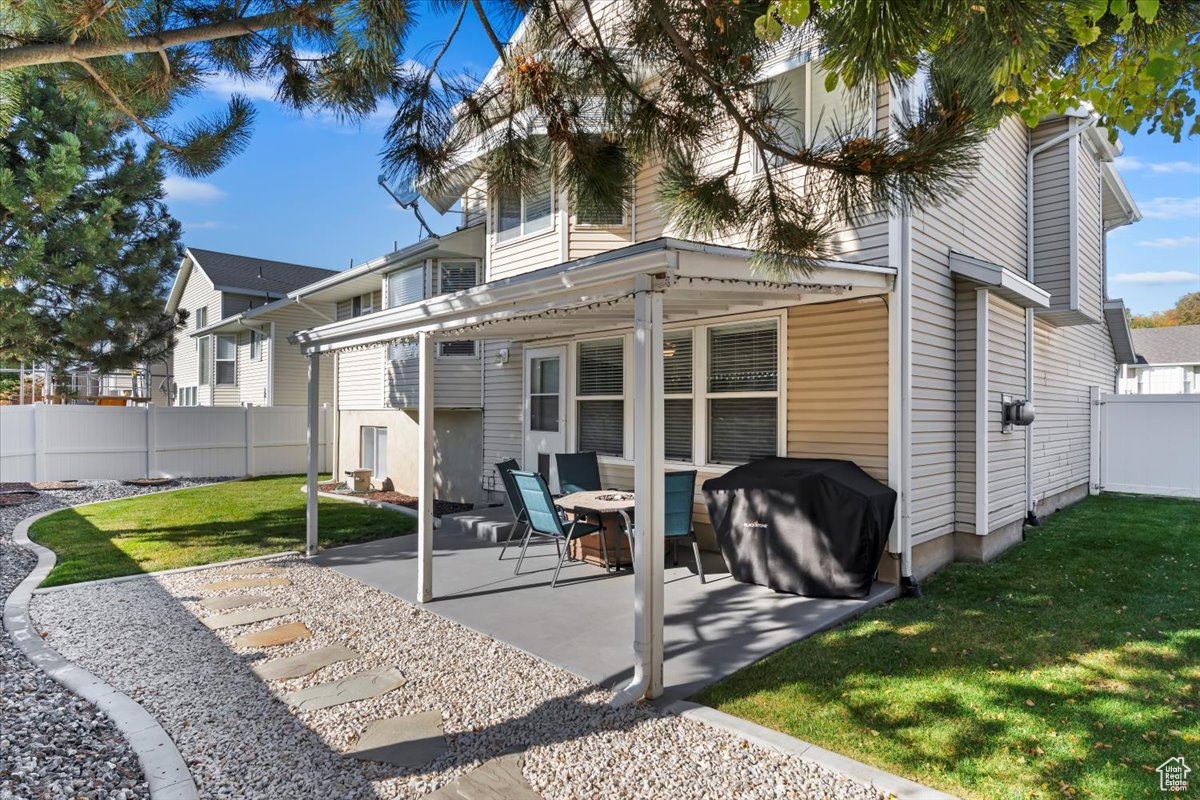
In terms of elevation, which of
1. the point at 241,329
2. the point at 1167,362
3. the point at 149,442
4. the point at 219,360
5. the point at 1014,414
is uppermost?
the point at 241,329

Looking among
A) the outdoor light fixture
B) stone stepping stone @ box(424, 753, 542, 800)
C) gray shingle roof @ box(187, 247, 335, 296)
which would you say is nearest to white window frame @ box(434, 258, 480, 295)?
the outdoor light fixture

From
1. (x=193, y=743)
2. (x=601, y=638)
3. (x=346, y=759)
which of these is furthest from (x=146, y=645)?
(x=601, y=638)

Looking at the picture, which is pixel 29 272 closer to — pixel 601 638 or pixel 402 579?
pixel 402 579

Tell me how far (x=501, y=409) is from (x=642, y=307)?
22.1ft

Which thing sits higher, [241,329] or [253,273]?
[253,273]

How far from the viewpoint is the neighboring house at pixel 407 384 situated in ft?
35.9

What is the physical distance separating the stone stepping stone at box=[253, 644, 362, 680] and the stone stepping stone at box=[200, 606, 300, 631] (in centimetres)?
97

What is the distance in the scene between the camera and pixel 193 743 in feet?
10.6

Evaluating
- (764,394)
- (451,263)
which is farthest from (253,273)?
(764,394)

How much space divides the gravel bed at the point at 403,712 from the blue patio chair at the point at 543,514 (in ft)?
4.48

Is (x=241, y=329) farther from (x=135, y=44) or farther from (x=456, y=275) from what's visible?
(x=135, y=44)

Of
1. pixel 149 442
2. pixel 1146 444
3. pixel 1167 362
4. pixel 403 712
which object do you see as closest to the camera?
pixel 403 712

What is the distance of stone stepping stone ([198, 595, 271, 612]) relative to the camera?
5.48 m

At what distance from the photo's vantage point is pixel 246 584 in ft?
20.2
